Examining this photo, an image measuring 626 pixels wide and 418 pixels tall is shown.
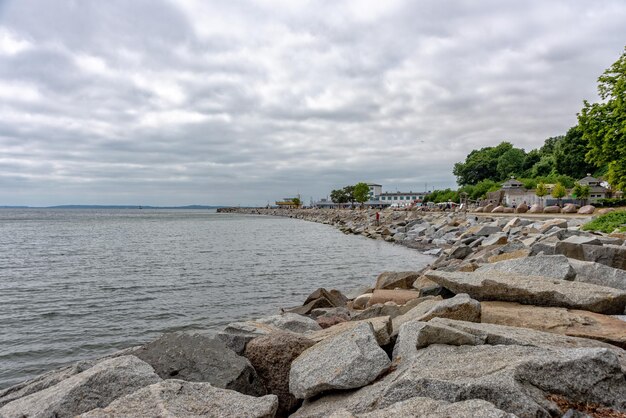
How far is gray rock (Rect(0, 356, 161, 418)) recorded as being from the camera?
3.54 metres

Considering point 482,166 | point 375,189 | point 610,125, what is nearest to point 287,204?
point 375,189

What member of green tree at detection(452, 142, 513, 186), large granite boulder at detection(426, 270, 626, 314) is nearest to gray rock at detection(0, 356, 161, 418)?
large granite boulder at detection(426, 270, 626, 314)

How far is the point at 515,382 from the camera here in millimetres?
3162

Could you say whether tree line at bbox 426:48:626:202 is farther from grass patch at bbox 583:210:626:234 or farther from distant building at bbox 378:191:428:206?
distant building at bbox 378:191:428:206

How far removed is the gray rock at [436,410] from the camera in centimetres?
269

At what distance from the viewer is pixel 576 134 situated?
6369cm

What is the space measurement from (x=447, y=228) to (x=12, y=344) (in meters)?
29.8

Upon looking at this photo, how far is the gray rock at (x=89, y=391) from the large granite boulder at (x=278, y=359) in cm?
123

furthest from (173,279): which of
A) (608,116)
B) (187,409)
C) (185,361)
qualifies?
(608,116)

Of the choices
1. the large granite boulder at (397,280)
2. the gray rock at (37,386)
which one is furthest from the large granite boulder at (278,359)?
the large granite boulder at (397,280)

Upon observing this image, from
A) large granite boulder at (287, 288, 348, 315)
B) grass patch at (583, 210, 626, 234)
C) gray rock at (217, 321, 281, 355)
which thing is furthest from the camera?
grass patch at (583, 210, 626, 234)

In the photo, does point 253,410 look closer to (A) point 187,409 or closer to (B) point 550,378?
(A) point 187,409

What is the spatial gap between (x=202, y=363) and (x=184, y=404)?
4.39 ft

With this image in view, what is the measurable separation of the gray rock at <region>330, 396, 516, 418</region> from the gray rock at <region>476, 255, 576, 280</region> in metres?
4.44
